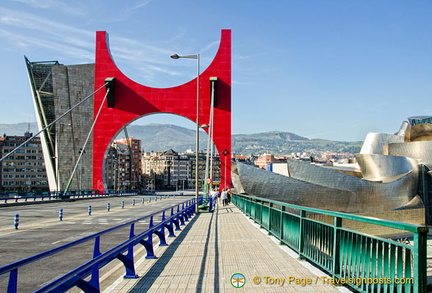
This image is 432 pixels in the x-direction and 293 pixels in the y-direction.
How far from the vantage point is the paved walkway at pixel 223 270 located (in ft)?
19.8

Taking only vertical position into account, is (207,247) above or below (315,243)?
below

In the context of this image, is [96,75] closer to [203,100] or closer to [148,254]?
[203,100]

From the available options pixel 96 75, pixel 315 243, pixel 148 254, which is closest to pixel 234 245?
pixel 148 254

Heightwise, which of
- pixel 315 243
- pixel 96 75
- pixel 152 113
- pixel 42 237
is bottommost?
pixel 42 237

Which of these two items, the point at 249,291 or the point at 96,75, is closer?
the point at 249,291

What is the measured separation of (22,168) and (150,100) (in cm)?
6660

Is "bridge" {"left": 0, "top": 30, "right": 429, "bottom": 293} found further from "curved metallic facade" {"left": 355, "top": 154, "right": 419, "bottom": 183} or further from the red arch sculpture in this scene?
the red arch sculpture

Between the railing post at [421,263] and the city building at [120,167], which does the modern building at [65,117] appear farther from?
the city building at [120,167]

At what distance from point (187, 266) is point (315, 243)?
91.6 inches

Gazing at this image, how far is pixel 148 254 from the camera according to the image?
8.77 metres

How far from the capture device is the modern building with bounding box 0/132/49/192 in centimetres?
10500

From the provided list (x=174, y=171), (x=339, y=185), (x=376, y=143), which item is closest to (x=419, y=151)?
(x=376, y=143)

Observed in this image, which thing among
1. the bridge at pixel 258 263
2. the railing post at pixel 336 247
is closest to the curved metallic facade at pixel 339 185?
the bridge at pixel 258 263

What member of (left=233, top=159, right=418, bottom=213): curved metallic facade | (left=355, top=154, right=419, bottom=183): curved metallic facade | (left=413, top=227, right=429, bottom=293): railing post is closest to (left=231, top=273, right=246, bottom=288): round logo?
(left=413, top=227, right=429, bottom=293): railing post
